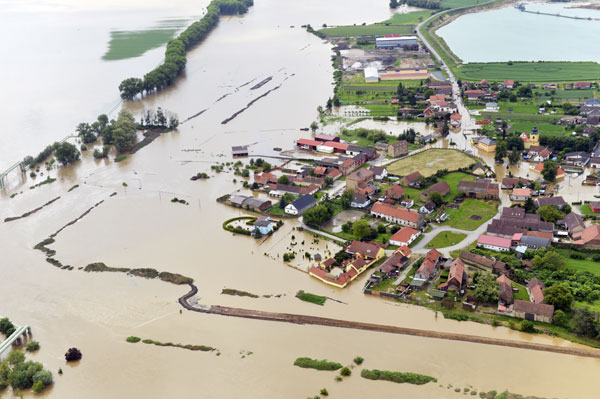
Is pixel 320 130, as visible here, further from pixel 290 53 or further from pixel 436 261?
pixel 290 53

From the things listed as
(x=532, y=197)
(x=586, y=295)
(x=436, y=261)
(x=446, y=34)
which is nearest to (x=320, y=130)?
(x=532, y=197)

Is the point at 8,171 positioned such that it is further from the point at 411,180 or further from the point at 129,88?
the point at 411,180

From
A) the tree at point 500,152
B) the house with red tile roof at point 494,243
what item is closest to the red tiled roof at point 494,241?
the house with red tile roof at point 494,243

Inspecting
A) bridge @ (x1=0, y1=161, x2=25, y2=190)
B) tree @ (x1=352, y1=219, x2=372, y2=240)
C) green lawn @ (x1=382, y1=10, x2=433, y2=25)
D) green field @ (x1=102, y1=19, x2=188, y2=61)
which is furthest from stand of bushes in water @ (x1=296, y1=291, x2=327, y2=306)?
green lawn @ (x1=382, y1=10, x2=433, y2=25)

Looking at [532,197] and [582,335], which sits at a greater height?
[532,197]

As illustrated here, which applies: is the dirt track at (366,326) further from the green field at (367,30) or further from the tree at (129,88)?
the green field at (367,30)

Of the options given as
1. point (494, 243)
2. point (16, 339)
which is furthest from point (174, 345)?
point (494, 243)

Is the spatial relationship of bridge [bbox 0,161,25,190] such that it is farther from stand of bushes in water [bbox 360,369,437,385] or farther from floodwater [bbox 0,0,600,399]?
stand of bushes in water [bbox 360,369,437,385]
